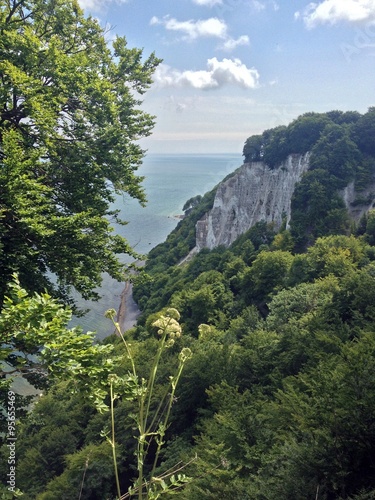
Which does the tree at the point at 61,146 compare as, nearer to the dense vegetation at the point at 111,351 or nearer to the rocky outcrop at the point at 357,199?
the dense vegetation at the point at 111,351

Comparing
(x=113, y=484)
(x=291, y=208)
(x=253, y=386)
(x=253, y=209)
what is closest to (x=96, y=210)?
(x=253, y=386)

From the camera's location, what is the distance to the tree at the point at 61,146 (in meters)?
9.02

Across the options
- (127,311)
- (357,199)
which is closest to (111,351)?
(357,199)

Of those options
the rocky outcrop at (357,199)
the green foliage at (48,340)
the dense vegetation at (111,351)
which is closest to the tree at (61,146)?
the dense vegetation at (111,351)

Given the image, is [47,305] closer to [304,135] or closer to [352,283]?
[352,283]

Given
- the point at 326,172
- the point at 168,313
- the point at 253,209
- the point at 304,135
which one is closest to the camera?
the point at 168,313

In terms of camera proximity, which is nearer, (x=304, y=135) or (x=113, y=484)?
(x=113, y=484)

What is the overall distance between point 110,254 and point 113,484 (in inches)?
546

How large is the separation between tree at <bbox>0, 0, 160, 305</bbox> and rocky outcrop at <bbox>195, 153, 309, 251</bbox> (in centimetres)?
4851

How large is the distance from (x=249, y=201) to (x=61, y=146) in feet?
198

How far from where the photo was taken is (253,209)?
6788 cm

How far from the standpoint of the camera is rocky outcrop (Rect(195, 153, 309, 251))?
200ft

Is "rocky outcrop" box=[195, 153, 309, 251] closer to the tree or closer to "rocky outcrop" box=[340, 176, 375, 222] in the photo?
"rocky outcrop" box=[340, 176, 375, 222]

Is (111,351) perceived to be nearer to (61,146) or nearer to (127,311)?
(61,146)
